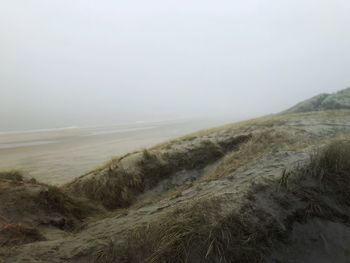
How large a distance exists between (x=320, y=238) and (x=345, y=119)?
29.3 ft

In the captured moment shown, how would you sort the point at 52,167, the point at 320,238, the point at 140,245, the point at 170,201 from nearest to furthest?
the point at 140,245
the point at 320,238
the point at 170,201
the point at 52,167

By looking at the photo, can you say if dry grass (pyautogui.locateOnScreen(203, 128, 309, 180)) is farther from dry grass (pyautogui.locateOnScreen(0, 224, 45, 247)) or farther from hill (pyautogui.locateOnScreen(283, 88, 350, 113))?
hill (pyautogui.locateOnScreen(283, 88, 350, 113))

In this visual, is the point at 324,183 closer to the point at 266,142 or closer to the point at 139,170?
the point at 266,142

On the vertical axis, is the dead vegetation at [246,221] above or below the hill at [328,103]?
below

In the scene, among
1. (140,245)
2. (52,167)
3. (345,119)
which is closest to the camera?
(140,245)

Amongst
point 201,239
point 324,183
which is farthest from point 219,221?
point 324,183

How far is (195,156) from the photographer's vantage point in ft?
34.4

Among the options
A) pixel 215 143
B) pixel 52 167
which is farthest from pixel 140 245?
pixel 52 167

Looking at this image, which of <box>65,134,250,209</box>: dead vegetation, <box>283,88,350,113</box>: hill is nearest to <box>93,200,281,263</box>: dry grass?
<box>65,134,250,209</box>: dead vegetation

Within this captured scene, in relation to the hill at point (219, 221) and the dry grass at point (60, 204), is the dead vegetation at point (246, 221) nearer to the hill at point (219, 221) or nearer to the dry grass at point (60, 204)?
the hill at point (219, 221)

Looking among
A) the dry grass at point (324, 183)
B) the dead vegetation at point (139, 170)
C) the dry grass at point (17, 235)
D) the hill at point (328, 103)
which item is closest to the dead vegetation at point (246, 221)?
the dry grass at point (324, 183)

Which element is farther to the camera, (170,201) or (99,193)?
(99,193)

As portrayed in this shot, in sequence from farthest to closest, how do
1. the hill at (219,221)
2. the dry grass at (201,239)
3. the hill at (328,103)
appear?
the hill at (328,103), the hill at (219,221), the dry grass at (201,239)

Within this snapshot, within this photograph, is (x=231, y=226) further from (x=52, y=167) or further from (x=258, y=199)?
(x=52, y=167)
